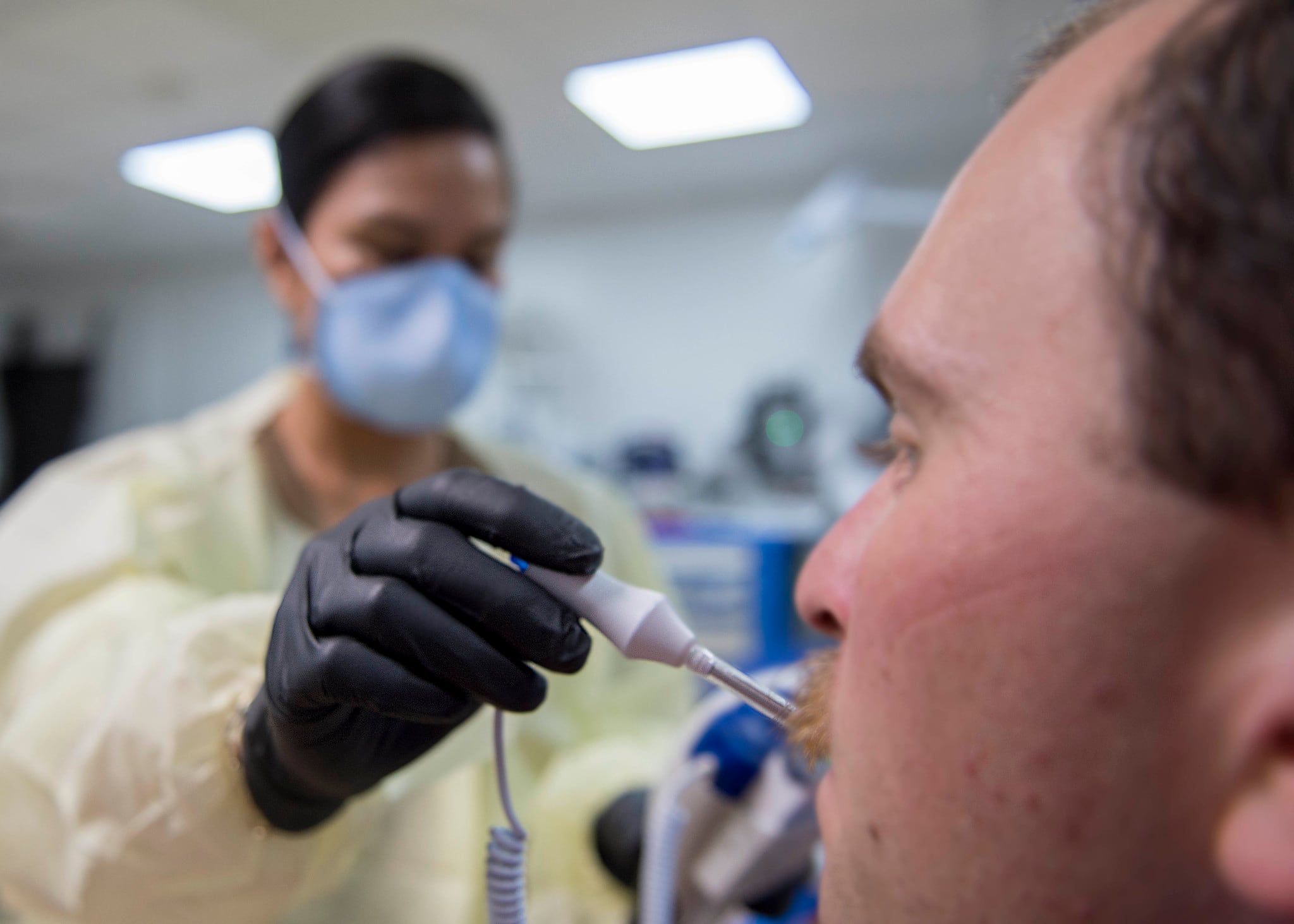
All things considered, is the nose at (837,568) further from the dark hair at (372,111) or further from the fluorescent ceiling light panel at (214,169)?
the fluorescent ceiling light panel at (214,169)

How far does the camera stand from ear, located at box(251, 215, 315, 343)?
135 centimetres

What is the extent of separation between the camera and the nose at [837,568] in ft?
1.68

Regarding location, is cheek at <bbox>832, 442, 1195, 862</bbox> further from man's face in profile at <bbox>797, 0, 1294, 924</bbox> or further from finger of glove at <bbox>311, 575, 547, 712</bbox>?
finger of glove at <bbox>311, 575, 547, 712</bbox>

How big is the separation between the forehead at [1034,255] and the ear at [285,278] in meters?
1.13

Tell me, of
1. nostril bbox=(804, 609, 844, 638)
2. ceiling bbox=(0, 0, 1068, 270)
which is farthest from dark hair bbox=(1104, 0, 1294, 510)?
ceiling bbox=(0, 0, 1068, 270)

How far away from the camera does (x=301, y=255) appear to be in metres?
1.33

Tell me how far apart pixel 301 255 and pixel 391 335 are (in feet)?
0.69

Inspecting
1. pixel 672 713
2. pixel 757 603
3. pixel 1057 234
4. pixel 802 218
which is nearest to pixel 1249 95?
pixel 1057 234

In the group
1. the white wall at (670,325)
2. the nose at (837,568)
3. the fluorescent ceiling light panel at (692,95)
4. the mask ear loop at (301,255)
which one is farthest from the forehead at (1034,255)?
the white wall at (670,325)

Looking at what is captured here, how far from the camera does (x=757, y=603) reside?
2801mm

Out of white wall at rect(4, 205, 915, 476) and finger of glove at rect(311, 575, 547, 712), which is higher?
finger of glove at rect(311, 575, 547, 712)

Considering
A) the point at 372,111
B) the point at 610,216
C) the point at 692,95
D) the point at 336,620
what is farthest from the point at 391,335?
the point at 610,216

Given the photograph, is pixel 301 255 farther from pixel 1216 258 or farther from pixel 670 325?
pixel 670 325

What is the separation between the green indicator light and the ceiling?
3.37 ft
